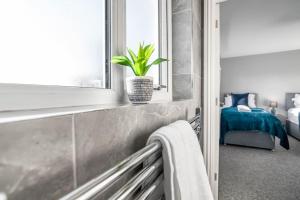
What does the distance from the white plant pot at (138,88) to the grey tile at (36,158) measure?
0.38 metres

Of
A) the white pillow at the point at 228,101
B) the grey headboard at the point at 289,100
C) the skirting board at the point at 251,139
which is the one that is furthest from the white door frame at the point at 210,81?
the grey headboard at the point at 289,100

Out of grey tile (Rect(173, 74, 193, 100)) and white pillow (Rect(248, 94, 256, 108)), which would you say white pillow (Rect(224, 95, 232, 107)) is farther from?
grey tile (Rect(173, 74, 193, 100))

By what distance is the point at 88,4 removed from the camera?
641 millimetres

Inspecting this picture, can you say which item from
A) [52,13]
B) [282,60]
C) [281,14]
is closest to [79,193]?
[52,13]

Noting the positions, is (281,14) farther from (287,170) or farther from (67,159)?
(67,159)

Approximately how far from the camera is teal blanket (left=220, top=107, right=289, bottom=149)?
3070 mm

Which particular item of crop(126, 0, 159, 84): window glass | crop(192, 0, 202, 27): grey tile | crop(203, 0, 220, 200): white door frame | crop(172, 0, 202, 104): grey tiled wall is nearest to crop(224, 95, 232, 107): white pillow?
crop(203, 0, 220, 200): white door frame

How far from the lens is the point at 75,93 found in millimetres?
502

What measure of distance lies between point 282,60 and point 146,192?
6150mm

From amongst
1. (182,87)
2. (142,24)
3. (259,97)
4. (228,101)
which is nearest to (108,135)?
(142,24)

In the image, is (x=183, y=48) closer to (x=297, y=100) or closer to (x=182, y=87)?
(x=182, y=87)

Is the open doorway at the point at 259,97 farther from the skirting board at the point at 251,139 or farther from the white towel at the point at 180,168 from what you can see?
the white towel at the point at 180,168

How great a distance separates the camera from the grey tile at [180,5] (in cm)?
124

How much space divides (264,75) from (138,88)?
19.1 ft
